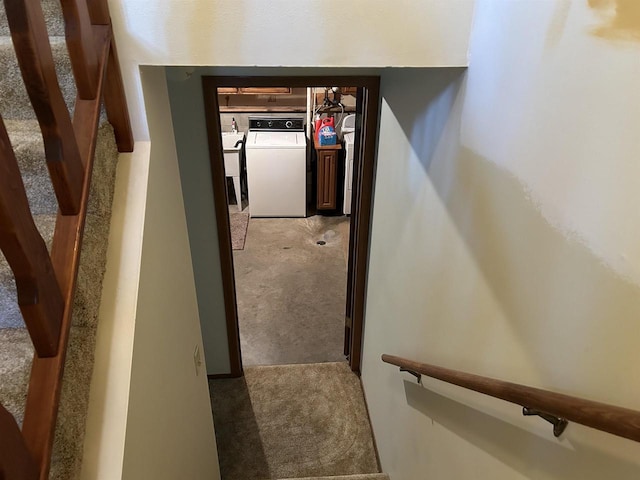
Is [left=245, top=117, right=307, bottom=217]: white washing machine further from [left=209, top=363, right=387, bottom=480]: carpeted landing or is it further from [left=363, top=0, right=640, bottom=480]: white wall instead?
[left=363, top=0, right=640, bottom=480]: white wall

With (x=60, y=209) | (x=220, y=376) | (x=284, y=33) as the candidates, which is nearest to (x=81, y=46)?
(x=60, y=209)

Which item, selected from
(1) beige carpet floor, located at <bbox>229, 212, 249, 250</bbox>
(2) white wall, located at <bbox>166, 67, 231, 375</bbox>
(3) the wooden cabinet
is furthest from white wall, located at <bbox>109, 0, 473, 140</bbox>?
(3) the wooden cabinet

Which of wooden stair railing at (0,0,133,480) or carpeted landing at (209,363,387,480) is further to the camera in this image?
carpeted landing at (209,363,387,480)

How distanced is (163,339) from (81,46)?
2.74ft

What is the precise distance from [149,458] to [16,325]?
483mm

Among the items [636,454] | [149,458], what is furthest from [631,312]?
[149,458]

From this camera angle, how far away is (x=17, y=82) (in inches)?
47.1

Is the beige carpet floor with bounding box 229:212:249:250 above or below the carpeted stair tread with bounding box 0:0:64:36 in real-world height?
below

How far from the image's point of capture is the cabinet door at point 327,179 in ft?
18.2

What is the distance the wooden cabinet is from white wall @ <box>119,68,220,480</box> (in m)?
3.81

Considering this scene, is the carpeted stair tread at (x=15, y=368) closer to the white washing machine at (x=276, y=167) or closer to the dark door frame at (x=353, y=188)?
the dark door frame at (x=353, y=188)

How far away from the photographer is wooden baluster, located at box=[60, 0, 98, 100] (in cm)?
99

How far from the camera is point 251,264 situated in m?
4.99

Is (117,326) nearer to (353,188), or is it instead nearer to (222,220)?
(222,220)
